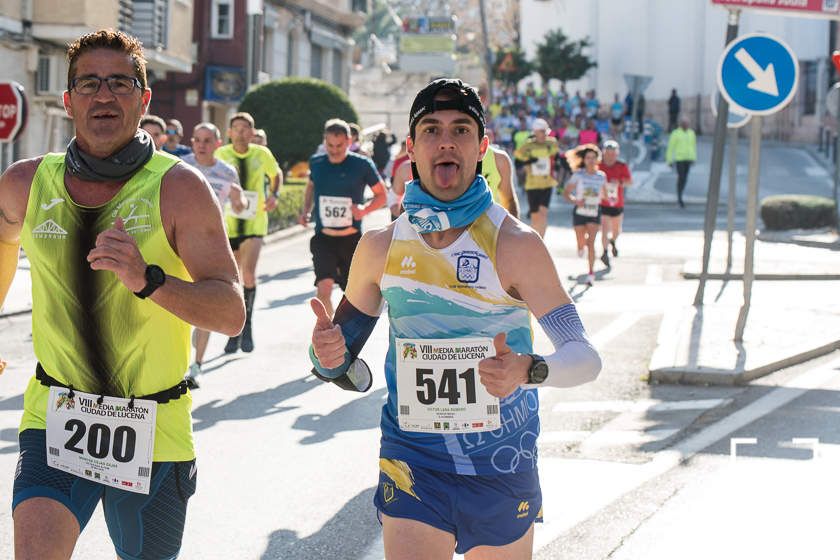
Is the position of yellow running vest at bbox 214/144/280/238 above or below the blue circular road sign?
below

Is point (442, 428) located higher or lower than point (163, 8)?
lower

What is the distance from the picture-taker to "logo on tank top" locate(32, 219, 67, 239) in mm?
4074

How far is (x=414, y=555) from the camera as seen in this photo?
404cm

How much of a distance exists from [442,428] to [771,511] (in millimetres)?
3073

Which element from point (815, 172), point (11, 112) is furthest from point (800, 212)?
point (815, 172)

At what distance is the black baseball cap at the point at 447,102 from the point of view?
424cm

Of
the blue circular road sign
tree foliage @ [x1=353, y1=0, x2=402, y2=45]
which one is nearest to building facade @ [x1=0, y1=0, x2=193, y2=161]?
the blue circular road sign

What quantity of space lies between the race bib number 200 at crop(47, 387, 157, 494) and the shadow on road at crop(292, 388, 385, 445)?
4290mm

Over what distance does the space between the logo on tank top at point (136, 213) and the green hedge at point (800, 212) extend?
79.4 ft

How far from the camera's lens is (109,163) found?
402 cm

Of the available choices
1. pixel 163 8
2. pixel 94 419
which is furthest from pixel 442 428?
pixel 163 8

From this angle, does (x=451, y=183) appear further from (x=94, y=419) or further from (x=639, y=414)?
(x=639, y=414)

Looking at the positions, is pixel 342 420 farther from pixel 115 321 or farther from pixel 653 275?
pixel 653 275

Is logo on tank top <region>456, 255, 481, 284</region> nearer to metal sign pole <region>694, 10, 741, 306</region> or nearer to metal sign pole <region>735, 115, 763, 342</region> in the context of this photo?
metal sign pole <region>735, 115, 763, 342</region>
